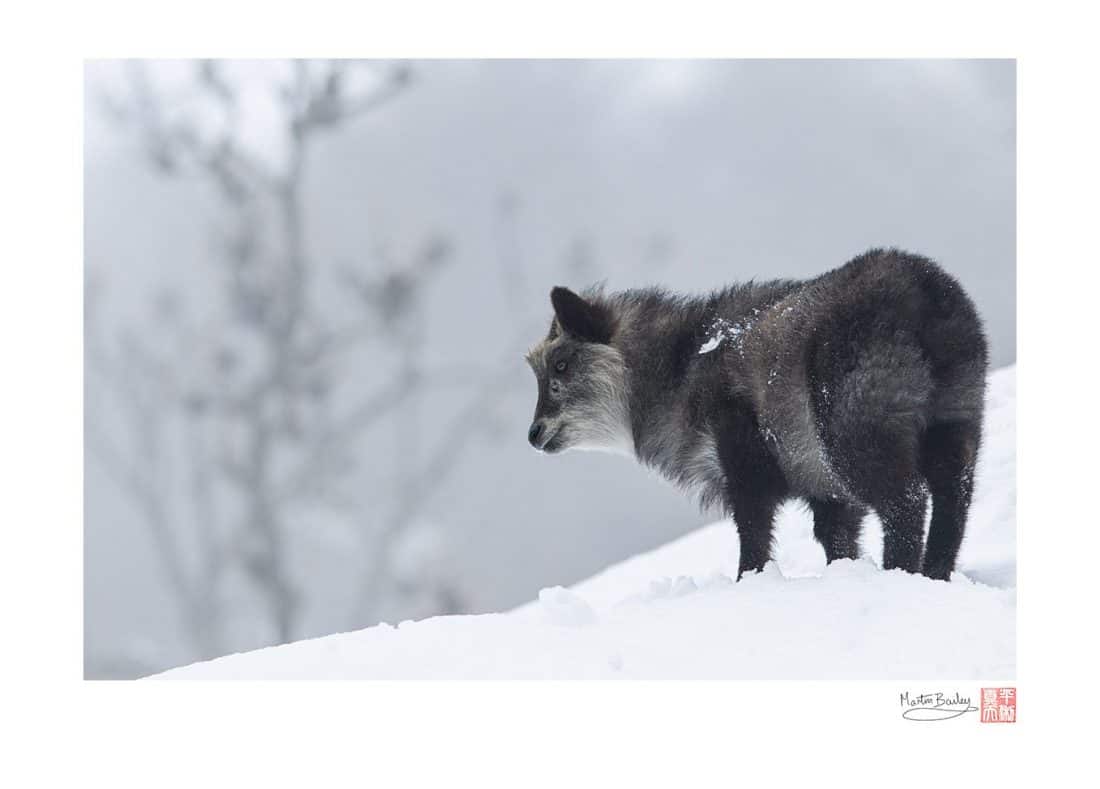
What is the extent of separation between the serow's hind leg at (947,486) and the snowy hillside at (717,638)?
0.15 meters

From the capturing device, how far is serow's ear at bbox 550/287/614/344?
769 centimetres

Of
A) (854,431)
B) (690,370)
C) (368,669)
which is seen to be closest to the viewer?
(368,669)

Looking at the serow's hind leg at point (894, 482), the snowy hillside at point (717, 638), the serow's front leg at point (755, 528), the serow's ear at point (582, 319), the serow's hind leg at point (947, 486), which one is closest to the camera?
the snowy hillside at point (717, 638)

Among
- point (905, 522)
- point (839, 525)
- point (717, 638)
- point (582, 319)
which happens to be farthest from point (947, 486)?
point (582, 319)

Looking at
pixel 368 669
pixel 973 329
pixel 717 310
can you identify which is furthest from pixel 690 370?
pixel 368 669

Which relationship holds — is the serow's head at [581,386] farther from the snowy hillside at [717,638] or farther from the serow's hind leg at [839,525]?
the snowy hillside at [717,638]

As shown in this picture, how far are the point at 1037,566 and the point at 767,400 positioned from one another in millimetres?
1603

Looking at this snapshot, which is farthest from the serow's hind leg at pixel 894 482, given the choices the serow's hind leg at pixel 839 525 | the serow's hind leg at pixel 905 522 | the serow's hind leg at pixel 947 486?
the serow's hind leg at pixel 839 525

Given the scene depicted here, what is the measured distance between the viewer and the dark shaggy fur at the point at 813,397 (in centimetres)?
614

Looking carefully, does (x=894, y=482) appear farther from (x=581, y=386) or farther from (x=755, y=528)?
(x=581, y=386)

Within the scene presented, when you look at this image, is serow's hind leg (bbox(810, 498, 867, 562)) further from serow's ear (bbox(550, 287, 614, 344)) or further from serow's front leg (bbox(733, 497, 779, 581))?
serow's ear (bbox(550, 287, 614, 344))

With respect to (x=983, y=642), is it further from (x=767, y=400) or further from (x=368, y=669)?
(x=368, y=669)

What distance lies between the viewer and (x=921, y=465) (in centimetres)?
645
